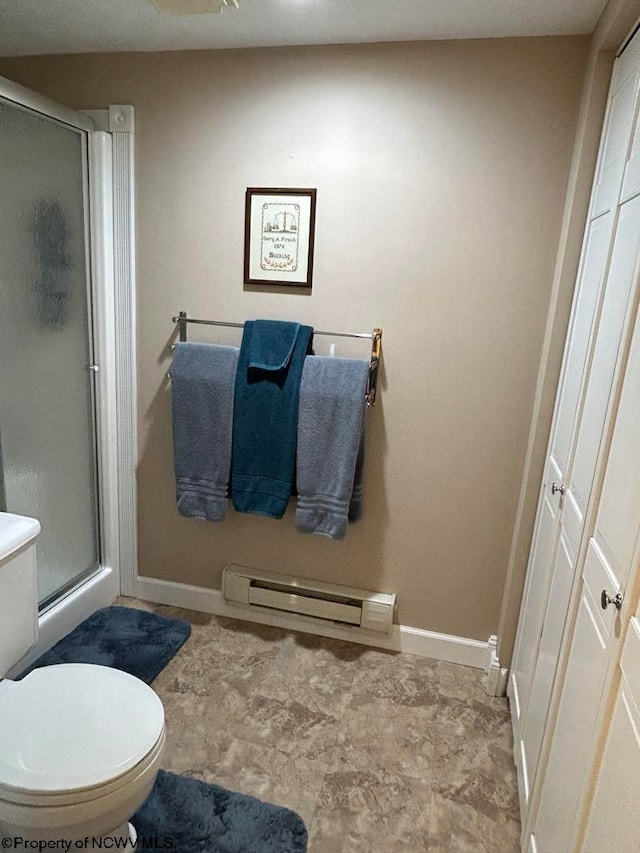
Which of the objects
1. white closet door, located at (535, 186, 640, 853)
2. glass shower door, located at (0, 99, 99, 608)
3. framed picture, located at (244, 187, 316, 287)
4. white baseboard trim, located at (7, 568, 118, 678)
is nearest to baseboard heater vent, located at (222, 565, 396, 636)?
white baseboard trim, located at (7, 568, 118, 678)

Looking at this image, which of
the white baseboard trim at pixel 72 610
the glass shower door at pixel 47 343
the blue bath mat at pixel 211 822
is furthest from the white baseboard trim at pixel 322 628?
the blue bath mat at pixel 211 822

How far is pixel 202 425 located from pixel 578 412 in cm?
136

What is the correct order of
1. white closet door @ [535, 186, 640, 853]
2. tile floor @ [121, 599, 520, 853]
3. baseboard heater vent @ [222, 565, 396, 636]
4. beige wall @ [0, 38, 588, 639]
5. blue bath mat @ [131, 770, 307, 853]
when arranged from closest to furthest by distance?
white closet door @ [535, 186, 640, 853] → blue bath mat @ [131, 770, 307, 853] → tile floor @ [121, 599, 520, 853] → beige wall @ [0, 38, 588, 639] → baseboard heater vent @ [222, 565, 396, 636]

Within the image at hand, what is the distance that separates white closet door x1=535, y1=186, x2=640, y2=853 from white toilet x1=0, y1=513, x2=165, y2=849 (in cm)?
92

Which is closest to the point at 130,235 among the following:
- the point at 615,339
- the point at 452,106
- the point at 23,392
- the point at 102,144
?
the point at 102,144

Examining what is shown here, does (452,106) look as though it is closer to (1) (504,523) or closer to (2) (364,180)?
(2) (364,180)

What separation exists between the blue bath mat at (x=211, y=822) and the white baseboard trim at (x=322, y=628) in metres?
0.81

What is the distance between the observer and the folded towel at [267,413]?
6.82 feet

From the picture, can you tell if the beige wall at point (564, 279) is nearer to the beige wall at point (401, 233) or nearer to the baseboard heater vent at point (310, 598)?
the beige wall at point (401, 233)

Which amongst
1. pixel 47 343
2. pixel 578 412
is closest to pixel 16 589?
pixel 47 343

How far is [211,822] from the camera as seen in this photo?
155 cm

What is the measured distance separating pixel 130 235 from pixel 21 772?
1849mm

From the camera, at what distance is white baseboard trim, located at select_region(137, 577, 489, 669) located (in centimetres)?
227

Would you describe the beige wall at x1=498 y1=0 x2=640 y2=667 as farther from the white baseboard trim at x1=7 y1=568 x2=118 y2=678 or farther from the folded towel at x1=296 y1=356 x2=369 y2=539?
the white baseboard trim at x1=7 y1=568 x2=118 y2=678
